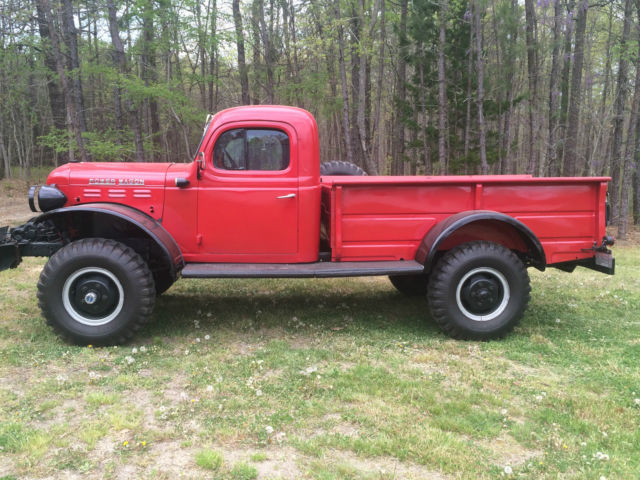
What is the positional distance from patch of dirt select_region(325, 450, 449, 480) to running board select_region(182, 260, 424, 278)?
1832 mm

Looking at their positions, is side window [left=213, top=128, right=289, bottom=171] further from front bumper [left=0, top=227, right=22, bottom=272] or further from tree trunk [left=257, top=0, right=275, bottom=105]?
tree trunk [left=257, top=0, right=275, bottom=105]

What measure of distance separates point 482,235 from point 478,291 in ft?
2.18

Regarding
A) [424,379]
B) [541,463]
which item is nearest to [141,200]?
[424,379]

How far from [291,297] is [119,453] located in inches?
133

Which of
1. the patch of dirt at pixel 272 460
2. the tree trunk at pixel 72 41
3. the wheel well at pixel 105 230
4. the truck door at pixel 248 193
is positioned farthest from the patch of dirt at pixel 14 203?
the patch of dirt at pixel 272 460

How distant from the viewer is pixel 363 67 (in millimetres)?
11984

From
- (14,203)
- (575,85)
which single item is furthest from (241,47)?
(575,85)

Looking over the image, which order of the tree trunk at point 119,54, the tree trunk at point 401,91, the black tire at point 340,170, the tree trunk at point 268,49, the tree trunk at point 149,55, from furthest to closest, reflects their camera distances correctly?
the tree trunk at point 401,91 → the tree trunk at point 268,49 → the tree trunk at point 149,55 → the tree trunk at point 119,54 → the black tire at point 340,170

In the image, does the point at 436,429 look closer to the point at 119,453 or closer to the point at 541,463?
the point at 541,463

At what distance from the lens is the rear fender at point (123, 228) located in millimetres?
4129

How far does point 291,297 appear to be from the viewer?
5.87 m

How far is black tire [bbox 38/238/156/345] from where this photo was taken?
4070 millimetres

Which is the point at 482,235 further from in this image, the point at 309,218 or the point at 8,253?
the point at 8,253

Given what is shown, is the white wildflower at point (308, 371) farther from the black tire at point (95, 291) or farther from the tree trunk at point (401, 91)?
the tree trunk at point (401, 91)
